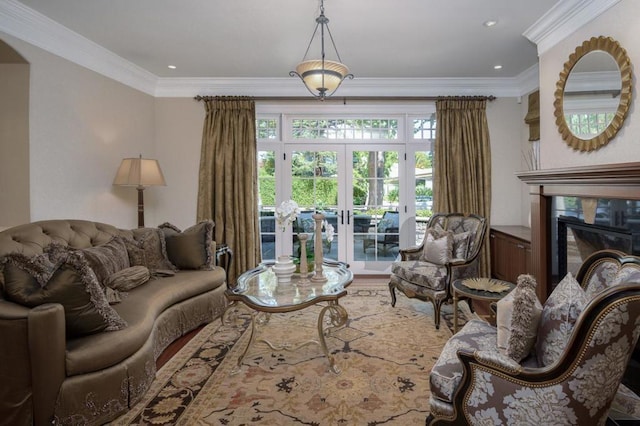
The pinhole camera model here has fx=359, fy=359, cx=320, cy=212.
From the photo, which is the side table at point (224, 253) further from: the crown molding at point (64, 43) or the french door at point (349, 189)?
the crown molding at point (64, 43)

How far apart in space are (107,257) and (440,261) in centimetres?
319

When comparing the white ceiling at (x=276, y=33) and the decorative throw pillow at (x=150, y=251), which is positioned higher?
the white ceiling at (x=276, y=33)

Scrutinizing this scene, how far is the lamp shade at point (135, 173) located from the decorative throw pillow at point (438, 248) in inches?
128

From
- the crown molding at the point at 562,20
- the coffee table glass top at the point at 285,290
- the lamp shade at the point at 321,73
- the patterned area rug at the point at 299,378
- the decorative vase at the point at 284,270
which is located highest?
the crown molding at the point at 562,20

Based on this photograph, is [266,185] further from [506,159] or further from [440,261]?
[506,159]

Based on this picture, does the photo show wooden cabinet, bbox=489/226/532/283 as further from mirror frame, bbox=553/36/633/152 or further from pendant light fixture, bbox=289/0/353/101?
pendant light fixture, bbox=289/0/353/101

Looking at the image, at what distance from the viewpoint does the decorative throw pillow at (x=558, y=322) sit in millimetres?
1519

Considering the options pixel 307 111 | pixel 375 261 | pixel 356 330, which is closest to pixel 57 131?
pixel 307 111

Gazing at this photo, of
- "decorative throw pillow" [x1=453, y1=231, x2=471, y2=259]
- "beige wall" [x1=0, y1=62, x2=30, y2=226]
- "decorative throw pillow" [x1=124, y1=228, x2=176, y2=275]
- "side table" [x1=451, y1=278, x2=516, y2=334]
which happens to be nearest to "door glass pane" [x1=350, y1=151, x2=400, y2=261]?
"decorative throw pillow" [x1=453, y1=231, x2=471, y2=259]

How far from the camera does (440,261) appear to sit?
12.6 feet

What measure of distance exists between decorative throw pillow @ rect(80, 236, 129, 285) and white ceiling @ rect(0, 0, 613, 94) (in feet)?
6.57

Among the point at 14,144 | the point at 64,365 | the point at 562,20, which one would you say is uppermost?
the point at 562,20

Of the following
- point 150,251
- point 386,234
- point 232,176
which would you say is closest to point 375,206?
point 386,234

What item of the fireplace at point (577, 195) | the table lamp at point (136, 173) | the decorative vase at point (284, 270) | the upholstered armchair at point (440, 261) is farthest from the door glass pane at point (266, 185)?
A: the fireplace at point (577, 195)
